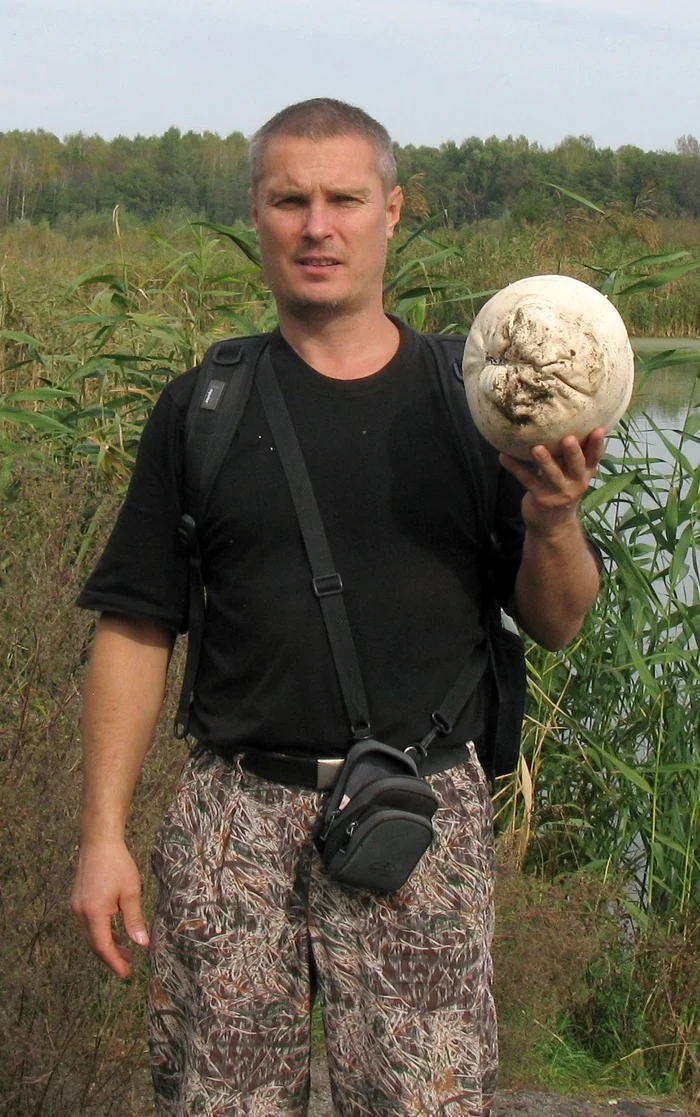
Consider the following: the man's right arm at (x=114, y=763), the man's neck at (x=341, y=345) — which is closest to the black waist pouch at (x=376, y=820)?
the man's right arm at (x=114, y=763)

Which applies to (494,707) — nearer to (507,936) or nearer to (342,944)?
(342,944)

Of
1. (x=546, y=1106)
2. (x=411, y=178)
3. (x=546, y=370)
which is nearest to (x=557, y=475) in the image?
(x=546, y=370)

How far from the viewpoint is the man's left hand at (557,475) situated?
1710mm

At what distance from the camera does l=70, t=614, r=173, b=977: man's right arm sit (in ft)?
6.47

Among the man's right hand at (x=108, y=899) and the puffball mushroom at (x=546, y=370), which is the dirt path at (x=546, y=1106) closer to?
the man's right hand at (x=108, y=899)

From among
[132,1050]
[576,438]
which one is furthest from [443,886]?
[132,1050]

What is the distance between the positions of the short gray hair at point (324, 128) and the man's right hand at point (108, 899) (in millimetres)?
1104

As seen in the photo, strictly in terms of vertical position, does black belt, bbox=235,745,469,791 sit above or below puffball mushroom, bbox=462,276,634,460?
below

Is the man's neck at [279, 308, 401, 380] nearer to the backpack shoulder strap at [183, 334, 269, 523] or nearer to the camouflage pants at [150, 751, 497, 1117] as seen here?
the backpack shoulder strap at [183, 334, 269, 523]

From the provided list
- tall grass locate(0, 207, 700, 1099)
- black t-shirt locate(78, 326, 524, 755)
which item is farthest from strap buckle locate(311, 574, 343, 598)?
tall grass locate(0, 207, 700, 1099)

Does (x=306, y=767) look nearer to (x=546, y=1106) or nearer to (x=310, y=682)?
(x=310, y=682)

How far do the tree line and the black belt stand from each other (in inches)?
40.2

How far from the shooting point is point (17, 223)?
17516 mm

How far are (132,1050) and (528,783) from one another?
144 cm
